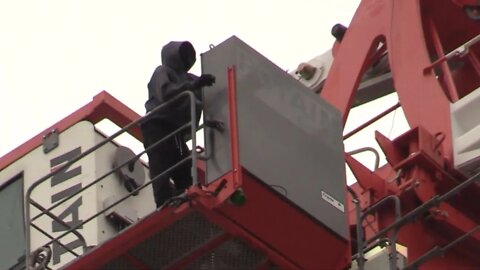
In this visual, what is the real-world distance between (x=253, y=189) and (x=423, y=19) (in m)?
4.99

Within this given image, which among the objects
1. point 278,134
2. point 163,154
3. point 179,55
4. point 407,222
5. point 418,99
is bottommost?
point 407,222

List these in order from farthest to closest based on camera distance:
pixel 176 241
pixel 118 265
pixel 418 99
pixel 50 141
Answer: pixel 50 141, pixel 418 99, pixel 118 265, pixel 176 241

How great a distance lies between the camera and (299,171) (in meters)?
19.1

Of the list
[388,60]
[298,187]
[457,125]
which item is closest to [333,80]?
[388,60]

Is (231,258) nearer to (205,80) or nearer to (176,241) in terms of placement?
(176,241)

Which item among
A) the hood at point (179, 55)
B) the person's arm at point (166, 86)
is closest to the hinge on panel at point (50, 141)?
the hood at point (179, 55)

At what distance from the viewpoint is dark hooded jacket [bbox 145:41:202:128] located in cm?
1920

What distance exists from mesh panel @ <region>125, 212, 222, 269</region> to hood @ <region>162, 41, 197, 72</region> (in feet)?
5.61

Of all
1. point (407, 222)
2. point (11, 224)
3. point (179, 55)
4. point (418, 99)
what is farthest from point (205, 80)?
point (11, 224)

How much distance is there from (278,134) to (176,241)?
129 cm

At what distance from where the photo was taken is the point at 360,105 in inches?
984

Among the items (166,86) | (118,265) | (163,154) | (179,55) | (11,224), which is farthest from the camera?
(11,224)

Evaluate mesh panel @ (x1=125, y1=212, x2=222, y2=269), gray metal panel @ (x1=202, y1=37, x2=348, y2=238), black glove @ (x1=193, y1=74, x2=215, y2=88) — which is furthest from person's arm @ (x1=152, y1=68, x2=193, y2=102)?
mesh panel @ (x1=125, y1=212, x2=222, y2=269)

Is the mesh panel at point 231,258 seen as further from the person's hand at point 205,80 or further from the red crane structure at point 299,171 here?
the person's hand at point 205,80
